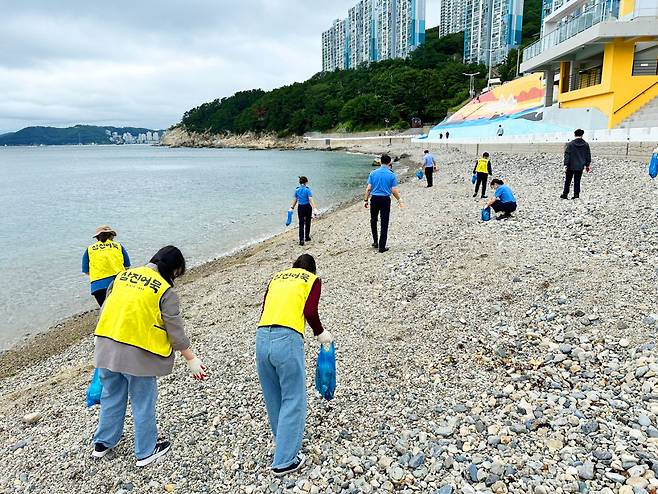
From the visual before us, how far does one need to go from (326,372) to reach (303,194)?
904cm

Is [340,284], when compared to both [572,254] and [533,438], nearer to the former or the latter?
[572,254]

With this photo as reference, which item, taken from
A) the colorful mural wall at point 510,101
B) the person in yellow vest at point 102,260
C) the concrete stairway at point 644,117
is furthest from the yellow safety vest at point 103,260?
the colorful mural wall at point 510,101

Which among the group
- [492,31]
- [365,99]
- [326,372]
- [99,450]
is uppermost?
[492,31]

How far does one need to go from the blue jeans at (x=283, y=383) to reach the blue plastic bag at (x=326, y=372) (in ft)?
1.63

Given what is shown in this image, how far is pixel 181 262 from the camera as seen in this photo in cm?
408

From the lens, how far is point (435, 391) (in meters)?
4.88

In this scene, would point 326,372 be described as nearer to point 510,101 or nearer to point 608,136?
point 608,136

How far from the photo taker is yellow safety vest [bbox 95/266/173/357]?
381 centimetres

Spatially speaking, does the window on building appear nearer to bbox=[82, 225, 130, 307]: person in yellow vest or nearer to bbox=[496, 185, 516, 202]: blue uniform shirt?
bbox=[496, 185, 516, 202]: blue uniform shirt

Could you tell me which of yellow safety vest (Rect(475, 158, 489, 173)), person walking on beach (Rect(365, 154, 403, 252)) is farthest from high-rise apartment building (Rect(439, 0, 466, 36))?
person walking on beach (Rect(365, 154, 403, 252))

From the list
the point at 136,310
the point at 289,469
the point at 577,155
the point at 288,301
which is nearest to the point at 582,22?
the point at 577,155

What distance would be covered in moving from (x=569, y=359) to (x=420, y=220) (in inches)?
371

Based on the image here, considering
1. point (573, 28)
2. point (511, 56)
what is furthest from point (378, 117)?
point (573, 28)

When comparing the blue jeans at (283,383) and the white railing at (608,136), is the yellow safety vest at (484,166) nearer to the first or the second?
the white railing at (608,136)
